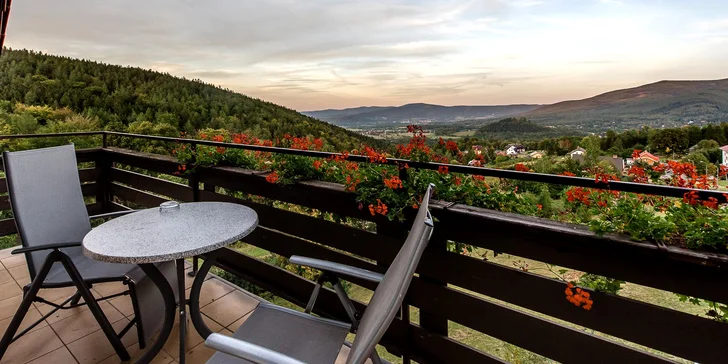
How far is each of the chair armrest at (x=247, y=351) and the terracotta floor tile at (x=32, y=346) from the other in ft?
5.79

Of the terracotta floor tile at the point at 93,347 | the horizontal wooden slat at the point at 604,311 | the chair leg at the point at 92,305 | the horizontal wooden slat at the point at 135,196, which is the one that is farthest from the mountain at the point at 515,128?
the horizontal wooden slat at the point at 135,196

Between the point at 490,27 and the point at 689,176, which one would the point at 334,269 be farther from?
the point at 490,27

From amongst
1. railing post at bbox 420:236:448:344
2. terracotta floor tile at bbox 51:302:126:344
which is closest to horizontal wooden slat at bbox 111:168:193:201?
terracotta floor tile at bbox 51:302:126:344

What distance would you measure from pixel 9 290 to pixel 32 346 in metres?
1.03

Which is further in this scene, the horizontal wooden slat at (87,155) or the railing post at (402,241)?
the horizontal wooden slat at (87,155)

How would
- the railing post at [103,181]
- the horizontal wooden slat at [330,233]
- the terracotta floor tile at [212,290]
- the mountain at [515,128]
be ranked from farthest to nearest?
the railing post at [103,181] < the mountain at [515,128] < the terracotta floor tile at [212,290] < the horizontal wooden slat at [330,233]

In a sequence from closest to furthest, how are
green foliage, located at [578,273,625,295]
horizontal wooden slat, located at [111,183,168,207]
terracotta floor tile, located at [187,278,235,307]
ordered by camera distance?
green foliage, located at [578,273,625,295] < terracotta floor tile, located at [187,278,235,307] < horizontal wooden slat, located at [111,183,168,207]

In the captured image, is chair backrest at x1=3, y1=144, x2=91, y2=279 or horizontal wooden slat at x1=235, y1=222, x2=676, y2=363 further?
chair backrest at x1=3, y1=144, x2=91, y2=279

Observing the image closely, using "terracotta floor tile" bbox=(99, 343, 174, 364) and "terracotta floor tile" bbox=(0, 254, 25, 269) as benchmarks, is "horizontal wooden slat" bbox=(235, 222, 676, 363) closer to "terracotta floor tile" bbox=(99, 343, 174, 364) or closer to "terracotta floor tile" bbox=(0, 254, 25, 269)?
"terracotta floor tile" bbox=(99, 343, 174, 364)

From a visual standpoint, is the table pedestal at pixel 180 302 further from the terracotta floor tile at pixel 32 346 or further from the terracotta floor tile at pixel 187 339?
the terracotta floor tile at pixel 32 346

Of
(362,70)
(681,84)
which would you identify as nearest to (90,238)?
(681,84)

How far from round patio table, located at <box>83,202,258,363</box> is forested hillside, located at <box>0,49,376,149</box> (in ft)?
22.9

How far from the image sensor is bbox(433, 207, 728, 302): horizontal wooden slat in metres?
1.07

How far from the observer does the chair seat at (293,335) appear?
4.15 feet
